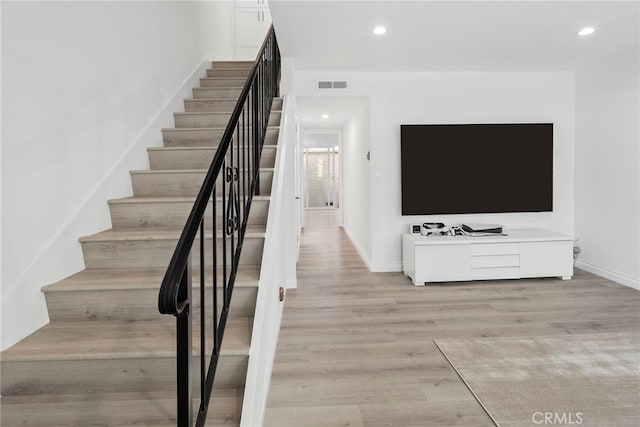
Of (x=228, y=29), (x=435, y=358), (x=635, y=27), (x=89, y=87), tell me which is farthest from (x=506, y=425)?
(x=228, y=29)

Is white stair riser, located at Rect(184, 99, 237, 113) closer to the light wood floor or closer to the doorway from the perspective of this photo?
the light wood floor

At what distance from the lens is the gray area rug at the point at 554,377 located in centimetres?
188

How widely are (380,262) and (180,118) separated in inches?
111

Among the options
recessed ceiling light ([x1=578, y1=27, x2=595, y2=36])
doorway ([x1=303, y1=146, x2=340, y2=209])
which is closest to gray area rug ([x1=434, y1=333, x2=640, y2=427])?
recessed ceiling light ([x1=578, y1=27, x2=595, y2=36])

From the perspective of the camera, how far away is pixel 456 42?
3.67 m

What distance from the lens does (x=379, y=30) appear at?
3.36 metres

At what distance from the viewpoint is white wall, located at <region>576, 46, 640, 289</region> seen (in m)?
3.94

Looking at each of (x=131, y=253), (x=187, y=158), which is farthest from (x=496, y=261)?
(x=131, y=253)

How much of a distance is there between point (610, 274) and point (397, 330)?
2.98 metres

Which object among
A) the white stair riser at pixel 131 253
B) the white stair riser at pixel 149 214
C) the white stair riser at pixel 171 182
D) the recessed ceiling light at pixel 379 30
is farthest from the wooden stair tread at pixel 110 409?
the recessed ceiling light at pixel 379 30

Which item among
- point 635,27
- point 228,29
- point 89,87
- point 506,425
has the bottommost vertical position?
point 506,425

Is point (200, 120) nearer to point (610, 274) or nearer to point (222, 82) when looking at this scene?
point (222, 82)

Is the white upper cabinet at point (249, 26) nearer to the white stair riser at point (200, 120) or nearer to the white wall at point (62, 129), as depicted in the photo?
the white stair riser at point (200, 120)

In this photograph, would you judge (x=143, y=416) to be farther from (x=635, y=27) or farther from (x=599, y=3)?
(x=635, y=27)
